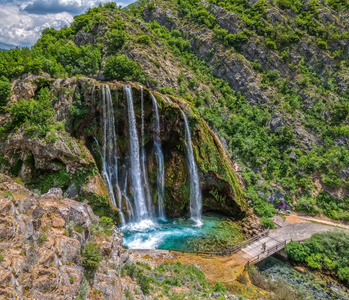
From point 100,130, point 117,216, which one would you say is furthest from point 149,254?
point 100,130

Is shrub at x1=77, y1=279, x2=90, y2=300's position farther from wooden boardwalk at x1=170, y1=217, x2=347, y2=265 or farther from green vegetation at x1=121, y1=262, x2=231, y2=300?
wooden boardwalk at x1=170, y1=217, x2=347, y2=265

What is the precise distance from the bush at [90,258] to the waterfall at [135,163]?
15.0 meters

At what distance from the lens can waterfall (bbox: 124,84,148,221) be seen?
23.7 m

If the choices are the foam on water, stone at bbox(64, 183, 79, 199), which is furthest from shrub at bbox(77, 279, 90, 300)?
stone at bbox(64, 183, 79, 199)

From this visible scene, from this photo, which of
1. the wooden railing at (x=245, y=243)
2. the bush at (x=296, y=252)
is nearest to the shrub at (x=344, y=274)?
the bush at (x=296, y=252)

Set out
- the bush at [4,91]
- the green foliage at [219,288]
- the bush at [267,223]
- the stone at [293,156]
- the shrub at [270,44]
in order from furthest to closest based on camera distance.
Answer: the shrub at [270,44], the stone at [293,156], the bush at [267,223], the bush at [4,91], the green foliage at [219,288]

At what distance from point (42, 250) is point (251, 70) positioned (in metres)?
45.7

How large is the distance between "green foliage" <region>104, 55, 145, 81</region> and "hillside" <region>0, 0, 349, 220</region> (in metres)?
0.13

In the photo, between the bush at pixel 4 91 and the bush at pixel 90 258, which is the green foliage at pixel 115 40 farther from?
the bush at pixel 90 258

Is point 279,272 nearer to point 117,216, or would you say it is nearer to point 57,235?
point 117,216

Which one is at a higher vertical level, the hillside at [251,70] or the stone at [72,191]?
the hillside at [251,70]

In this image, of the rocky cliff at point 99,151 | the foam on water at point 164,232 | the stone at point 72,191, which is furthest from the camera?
the foam on water at point 164,232

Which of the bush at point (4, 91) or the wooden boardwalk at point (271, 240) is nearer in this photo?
the wooden boardwalk at point (271, 240)

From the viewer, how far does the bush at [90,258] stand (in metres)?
8.05
